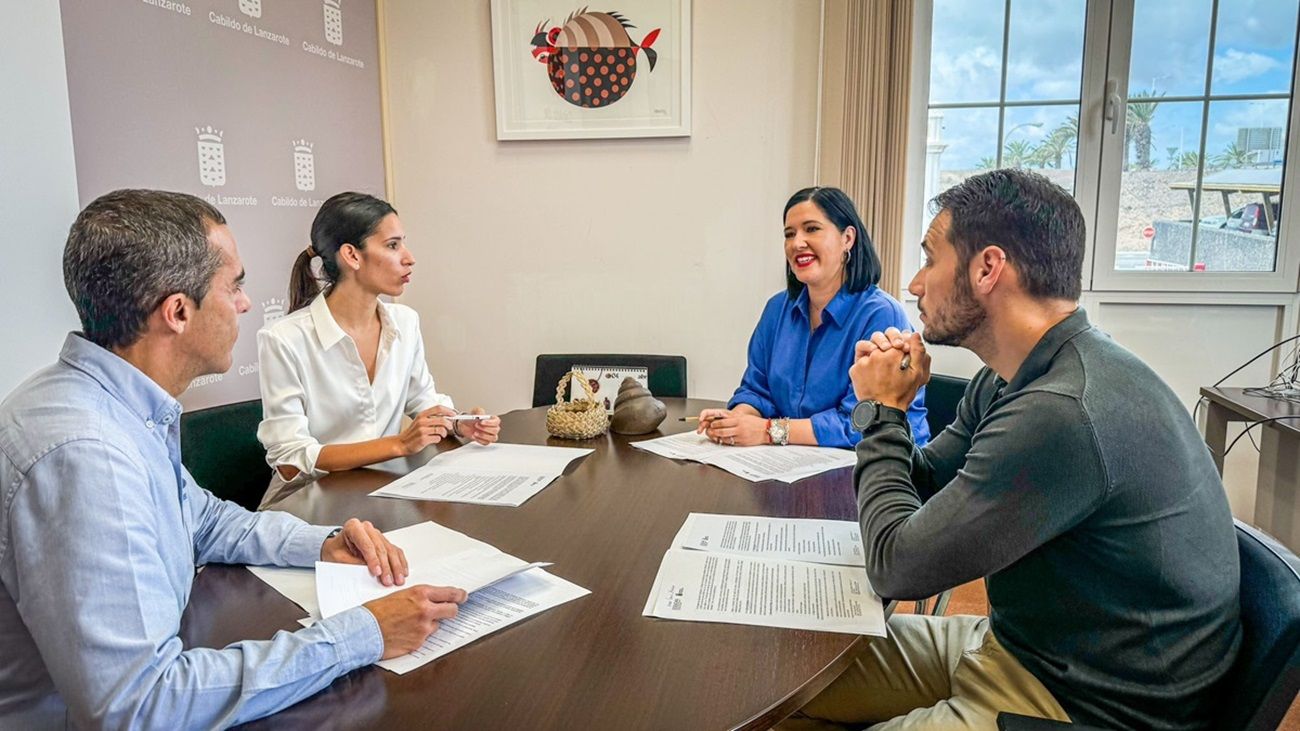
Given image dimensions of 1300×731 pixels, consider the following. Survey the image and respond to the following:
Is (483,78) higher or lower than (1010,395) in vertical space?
higher

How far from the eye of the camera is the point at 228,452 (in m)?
1.94

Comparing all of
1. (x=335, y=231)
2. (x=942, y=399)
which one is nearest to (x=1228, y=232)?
(x=942, y=399)

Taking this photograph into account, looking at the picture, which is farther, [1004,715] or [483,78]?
[483,78]

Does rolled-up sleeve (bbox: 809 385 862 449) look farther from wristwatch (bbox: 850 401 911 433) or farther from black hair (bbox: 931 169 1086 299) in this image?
black hair (bbox: 931 169 1086 299)

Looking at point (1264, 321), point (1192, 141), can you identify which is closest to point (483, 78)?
point (1192, 141)

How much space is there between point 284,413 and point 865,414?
133 centimetres

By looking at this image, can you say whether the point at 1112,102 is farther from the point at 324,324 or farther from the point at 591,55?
the point at 324,324

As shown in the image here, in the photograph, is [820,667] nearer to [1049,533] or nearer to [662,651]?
[662,651]

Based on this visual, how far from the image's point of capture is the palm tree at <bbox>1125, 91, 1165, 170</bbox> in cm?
307

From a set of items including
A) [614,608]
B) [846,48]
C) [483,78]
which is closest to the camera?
[614,608]

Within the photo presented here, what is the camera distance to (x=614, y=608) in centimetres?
105

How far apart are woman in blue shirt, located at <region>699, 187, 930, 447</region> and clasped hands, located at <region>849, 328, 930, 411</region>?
0.53 meters

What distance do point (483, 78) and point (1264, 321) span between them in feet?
10.6

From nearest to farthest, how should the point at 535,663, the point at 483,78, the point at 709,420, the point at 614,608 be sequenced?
1. the point at 535,663
2. the point at 614,608
3. the point at 709,420
4. the point at 483,78
